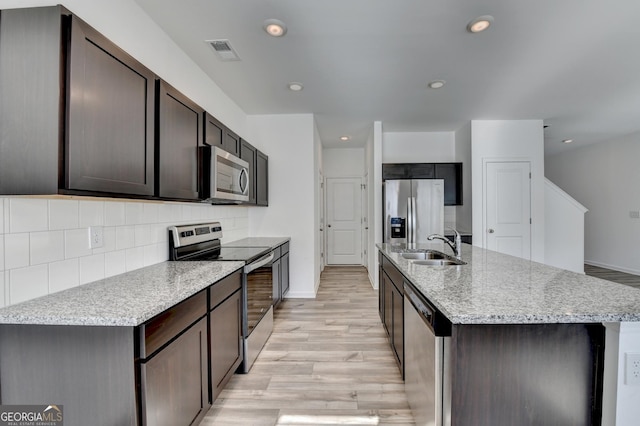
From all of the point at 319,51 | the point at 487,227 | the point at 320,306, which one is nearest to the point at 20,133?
the point at 319,51

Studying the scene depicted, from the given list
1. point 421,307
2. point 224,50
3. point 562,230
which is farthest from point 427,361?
point 562,230

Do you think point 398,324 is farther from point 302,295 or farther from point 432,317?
point 302,295

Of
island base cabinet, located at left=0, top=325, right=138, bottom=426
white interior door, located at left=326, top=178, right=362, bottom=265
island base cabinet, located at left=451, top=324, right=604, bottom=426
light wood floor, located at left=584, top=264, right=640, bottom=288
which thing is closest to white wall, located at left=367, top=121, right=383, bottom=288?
white interior door, located at left=326, top=178, right=362, bottom=265

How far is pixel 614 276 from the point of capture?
17.1 feet

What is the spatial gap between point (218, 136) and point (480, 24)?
219cm

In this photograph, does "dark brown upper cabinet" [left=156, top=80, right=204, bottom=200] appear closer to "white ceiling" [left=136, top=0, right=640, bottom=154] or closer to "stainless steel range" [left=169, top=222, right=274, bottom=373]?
"stainless steel range" [left=169, top=222, right=274, bottom=373]

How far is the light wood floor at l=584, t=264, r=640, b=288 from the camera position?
15.6 ft

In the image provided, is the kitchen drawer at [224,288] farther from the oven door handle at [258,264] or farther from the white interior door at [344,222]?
the white interior door at [344,222]

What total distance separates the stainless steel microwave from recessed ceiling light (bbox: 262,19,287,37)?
0.96 meters

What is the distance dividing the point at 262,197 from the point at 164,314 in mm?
2649

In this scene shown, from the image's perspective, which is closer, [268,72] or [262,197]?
[268,72]

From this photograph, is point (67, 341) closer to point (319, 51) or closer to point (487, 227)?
point (319, 51)

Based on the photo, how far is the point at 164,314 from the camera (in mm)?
1260

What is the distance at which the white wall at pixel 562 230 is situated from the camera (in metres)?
4.91
